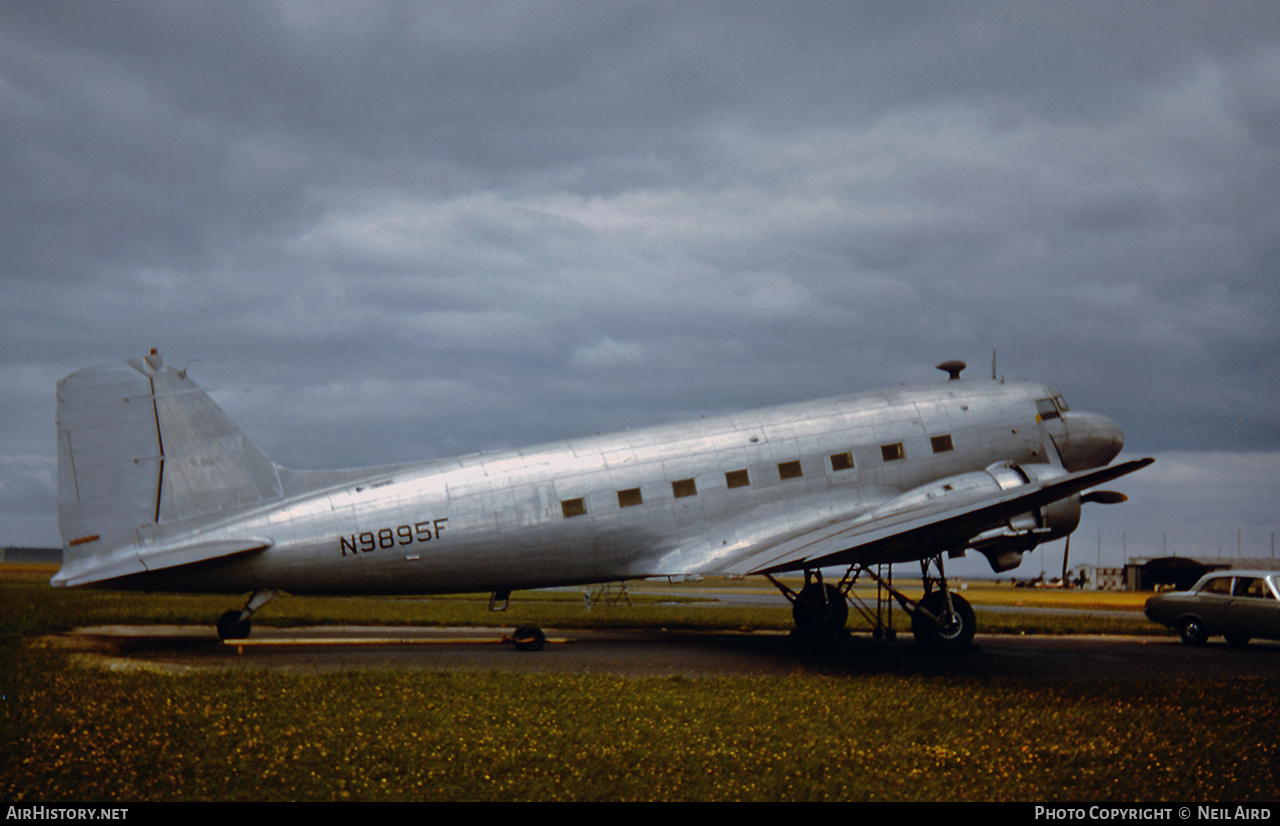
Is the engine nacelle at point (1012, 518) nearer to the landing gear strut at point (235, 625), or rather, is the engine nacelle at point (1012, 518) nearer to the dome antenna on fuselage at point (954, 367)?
the dome antenna on fuselage at point (954, 367)

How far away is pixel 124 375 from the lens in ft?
46.3

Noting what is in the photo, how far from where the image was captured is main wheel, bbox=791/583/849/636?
57.2ft

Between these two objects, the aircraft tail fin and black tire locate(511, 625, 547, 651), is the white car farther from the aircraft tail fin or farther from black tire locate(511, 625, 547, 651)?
the aircraft tail fin

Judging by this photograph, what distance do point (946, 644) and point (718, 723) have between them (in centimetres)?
838

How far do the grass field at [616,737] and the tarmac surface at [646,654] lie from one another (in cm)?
127

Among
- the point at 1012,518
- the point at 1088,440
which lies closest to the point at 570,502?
the point at 1012,518

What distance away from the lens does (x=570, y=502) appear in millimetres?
14953

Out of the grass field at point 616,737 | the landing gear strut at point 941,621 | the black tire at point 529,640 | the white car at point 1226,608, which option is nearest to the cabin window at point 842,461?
the landing gear strut at point 941,621

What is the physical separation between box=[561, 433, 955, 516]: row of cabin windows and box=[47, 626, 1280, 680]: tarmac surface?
9.01ft

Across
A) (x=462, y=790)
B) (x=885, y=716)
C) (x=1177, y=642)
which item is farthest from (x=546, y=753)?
(x=1177, y=642)

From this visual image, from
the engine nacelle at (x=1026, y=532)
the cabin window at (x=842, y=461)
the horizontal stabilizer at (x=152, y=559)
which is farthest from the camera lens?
the cabin window at (x=842, y=461)

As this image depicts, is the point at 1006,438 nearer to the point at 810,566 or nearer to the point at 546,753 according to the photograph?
the point at 810,566

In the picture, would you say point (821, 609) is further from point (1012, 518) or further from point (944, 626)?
point (1012, 518)

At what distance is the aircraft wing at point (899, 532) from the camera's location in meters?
12.4
